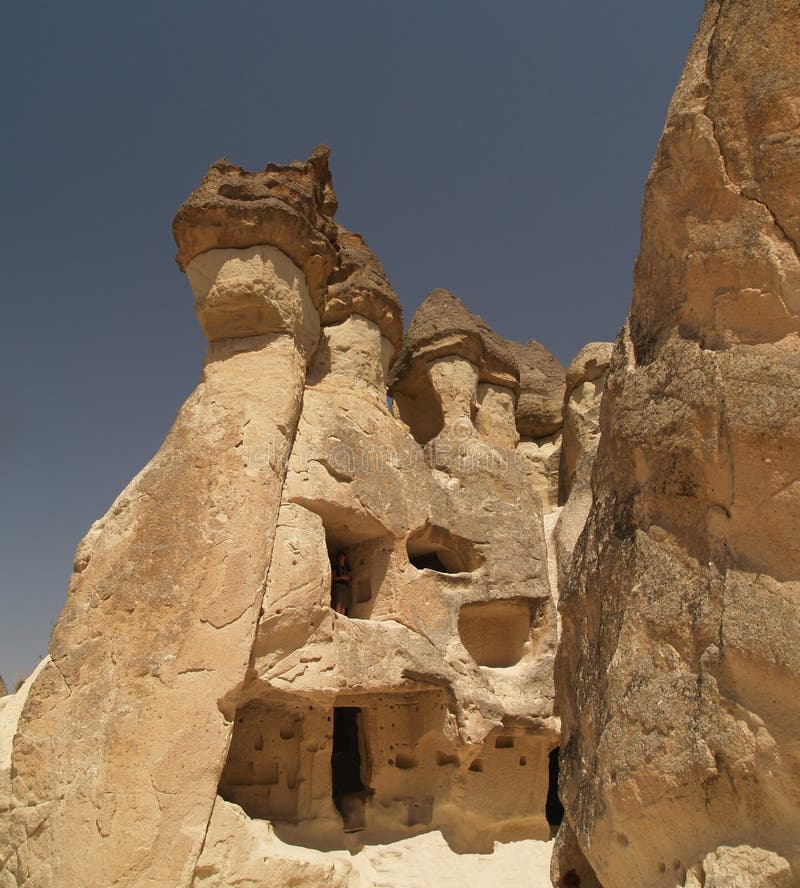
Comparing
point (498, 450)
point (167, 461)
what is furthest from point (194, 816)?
point (498, 450)

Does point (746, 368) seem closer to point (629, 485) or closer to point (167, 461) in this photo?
point (629, 485)

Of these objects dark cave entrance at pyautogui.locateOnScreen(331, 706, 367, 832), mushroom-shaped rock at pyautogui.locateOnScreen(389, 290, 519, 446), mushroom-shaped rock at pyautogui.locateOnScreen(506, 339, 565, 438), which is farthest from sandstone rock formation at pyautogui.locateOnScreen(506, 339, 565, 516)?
dark cave entrance at pyautogui.locateOnScreen(331, 706, 367, 832)

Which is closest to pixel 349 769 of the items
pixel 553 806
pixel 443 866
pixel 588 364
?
pixel 443 866

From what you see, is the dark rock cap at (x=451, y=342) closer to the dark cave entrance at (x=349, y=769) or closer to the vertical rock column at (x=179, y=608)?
the vertical rock column at (x=179, y=608)

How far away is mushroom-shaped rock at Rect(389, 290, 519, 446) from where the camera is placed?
1052cm

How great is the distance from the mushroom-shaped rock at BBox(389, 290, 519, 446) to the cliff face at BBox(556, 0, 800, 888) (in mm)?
7795

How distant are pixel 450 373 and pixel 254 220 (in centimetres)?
409

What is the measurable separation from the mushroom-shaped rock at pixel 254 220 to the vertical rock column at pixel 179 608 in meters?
0.02

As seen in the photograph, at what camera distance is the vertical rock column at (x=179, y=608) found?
4820 mm

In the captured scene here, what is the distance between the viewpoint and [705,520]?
6.53 feet

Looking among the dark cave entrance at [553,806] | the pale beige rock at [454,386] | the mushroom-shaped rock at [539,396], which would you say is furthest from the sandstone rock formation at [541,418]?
the dark cave entrance at [553,806]

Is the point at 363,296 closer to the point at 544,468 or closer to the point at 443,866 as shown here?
the point at 544,468

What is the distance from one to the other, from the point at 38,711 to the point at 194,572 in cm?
138

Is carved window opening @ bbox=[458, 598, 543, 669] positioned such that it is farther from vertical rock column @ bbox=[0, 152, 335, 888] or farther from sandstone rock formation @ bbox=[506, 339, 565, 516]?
sandstone rock formation @ bbox=[506, 339, 565, 516]
